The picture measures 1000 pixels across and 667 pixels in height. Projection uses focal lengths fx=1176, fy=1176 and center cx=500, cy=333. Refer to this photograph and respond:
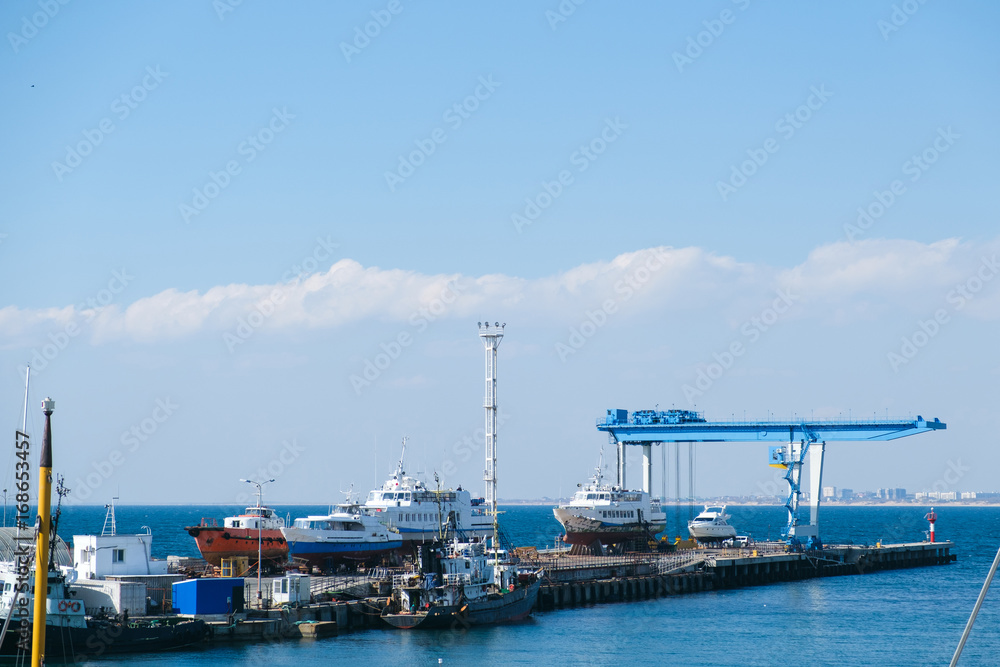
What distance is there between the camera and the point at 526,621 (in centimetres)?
5484

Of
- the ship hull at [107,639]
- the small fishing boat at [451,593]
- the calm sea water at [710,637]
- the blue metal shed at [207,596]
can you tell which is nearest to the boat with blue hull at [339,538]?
the small fishing boat at [451,593]

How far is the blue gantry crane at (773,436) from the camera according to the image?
80.6 metres

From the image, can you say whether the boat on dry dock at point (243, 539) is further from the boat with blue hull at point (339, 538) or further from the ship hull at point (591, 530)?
the ship hull at point (591, 530)

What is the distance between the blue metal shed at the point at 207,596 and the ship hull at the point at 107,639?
1.35 metres

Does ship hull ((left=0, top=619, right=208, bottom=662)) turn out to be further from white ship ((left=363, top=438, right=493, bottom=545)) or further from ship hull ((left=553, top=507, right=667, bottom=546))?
ship hull ((left=553, top=507, right=667, bottom=546))

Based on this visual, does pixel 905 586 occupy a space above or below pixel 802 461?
below

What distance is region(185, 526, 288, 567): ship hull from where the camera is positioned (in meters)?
59.2

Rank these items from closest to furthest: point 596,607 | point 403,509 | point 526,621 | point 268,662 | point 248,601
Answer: point 268,662 → point 248,601 → point 526,621 → point 596,607 → point 403,509

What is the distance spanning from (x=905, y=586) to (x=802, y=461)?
11281mm

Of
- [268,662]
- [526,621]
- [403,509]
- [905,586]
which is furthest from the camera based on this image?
[905,586]

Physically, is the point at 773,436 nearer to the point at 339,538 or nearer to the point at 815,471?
the point at 815,471

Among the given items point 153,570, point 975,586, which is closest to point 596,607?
point 153,570

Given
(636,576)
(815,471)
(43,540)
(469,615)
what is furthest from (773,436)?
(43,540)

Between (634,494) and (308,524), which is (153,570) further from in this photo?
(634,494)
